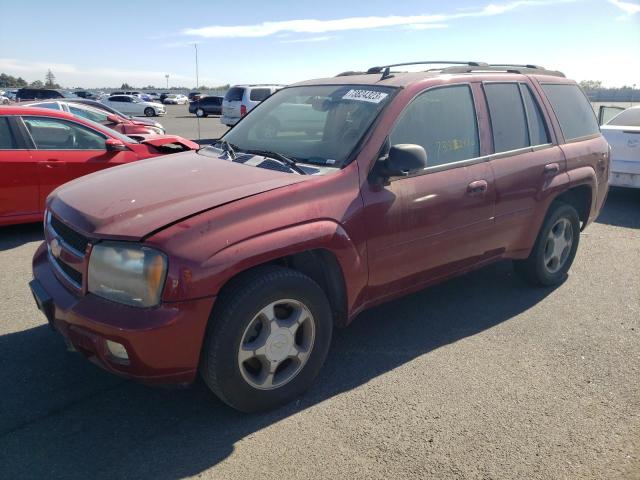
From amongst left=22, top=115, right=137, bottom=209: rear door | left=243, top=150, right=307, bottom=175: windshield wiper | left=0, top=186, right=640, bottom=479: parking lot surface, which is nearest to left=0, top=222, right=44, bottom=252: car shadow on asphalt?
left=22, top=115, right=137, bottom=209: rear door

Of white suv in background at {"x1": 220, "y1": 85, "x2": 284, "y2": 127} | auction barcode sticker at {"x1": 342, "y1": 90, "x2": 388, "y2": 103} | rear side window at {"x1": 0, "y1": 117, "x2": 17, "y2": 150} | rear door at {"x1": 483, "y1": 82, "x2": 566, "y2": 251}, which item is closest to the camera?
auction barcode sticker at {"x1": 342, "y1": 90, "x2": 388, "y2": 103}

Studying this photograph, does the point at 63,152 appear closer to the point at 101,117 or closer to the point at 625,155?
the point at 101,117

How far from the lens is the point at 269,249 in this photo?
2.79 metres

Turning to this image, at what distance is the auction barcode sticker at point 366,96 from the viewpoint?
3.62m

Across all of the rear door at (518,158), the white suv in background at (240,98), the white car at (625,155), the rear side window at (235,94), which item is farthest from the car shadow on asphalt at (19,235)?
the rear side window at (235,94)

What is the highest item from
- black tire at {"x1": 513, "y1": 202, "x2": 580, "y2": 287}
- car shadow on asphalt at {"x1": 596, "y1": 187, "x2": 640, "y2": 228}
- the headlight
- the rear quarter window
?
the rear quarter window

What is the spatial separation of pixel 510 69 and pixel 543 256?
1.64 metres

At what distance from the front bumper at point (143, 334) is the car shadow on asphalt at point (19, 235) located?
3923mm

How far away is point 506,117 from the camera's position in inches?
168

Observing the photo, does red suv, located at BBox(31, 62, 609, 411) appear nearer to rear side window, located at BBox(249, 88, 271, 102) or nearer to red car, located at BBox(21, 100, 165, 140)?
red car, located at BBox(21, 100, 165, 140)

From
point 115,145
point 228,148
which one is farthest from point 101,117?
point 228,148

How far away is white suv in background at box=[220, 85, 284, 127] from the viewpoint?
20.0m

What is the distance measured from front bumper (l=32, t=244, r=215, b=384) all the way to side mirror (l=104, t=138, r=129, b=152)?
430 cm

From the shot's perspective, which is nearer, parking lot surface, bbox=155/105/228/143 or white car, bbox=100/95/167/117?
parking lot surface, bbox=155/105/228/143
